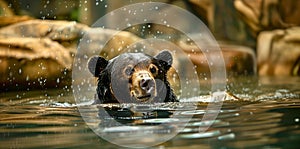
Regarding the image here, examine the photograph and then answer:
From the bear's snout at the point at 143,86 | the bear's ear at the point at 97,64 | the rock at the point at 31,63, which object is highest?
the rock at the point at 31,63

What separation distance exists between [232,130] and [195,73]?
26.8 ft


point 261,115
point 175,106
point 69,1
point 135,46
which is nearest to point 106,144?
point 261,115

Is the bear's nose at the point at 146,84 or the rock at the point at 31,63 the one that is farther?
the rock at the point at 31,63

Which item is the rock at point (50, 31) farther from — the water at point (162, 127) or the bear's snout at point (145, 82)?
the bear's snout at point (145, 82)

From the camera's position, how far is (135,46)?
10500 mm

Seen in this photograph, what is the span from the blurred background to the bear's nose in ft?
14.5

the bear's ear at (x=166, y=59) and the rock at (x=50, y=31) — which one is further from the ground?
the rock at (x=50, y=31)

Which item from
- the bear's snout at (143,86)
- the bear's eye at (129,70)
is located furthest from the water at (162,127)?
the bear's eye at (129,70)

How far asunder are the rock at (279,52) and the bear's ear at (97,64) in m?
7.22

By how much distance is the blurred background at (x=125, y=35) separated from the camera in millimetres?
8680

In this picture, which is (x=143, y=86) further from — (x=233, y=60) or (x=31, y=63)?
(x=233, y=60)

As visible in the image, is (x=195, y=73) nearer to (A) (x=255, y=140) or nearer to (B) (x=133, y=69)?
(B) (x=133, y=69)

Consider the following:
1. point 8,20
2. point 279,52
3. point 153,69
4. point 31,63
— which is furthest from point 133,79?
point 279,52

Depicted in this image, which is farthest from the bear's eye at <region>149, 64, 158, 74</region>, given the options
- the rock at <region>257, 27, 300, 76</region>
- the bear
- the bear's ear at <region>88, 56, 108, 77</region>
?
the rock at <region>257, 27, 300, 76</region>
